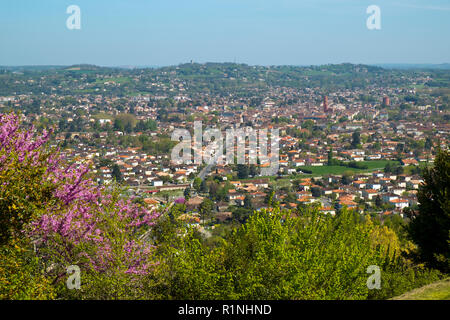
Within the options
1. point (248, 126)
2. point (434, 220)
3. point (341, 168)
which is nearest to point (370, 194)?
point (341, 168)

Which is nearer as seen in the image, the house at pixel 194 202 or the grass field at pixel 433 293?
the grass field at pixel 433 293

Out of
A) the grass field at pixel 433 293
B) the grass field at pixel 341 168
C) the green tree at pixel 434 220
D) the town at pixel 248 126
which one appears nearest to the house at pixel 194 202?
the town at pixel 248 126

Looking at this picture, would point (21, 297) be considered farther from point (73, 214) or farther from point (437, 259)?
point (437, 259)

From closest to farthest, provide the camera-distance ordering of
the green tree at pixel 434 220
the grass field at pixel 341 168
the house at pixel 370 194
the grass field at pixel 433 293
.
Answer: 1. the grass field at pixel 433 293
2. the green tree at pixel 434 220
3. the house at pixel 370 194
4. the grass field at pixel 341 168

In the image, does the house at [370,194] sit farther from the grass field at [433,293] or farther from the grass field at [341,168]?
the grass field at [433,293]

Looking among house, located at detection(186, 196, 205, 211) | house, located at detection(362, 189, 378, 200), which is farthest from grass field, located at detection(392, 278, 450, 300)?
house, located at detection(362, 189, 378, 200)

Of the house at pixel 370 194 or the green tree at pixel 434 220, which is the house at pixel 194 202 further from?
the green tree at pixel 434 220

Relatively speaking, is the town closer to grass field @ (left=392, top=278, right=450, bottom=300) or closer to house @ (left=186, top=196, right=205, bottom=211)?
house @ (left=186, top=196, right=205, bottom=211)

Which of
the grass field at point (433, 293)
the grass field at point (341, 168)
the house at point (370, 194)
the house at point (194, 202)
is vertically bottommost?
the house at point (370, 194)

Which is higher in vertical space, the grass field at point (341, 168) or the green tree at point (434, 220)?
the green tree at point (434, 220)

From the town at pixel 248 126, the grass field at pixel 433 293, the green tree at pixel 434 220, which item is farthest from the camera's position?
the town at pixel 248 126

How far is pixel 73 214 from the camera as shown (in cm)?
680

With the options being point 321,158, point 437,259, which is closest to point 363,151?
point 321,158
